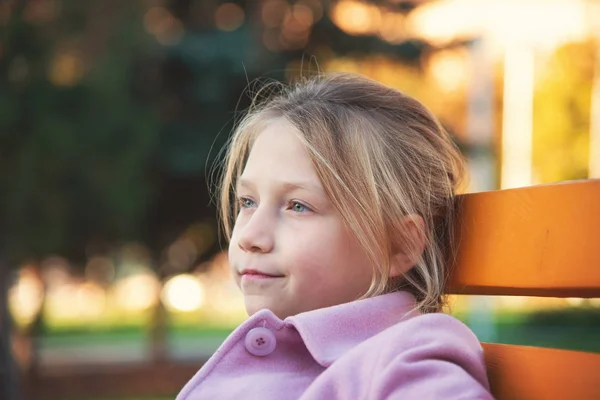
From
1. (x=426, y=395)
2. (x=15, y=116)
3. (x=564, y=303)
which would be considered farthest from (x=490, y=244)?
(x=564, y=303)

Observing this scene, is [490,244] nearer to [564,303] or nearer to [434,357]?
[434,357]

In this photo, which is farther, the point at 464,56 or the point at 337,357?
the point at 464,56

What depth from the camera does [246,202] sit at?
77.8 inches

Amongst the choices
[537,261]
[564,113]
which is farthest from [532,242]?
[564,113]

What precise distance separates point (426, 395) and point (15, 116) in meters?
7.40

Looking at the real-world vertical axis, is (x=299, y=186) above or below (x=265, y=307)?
above

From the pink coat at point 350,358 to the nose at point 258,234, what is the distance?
0.16 m

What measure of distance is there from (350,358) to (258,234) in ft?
1.29

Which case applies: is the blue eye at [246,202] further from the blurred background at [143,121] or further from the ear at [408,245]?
the blurred background at [143,121]

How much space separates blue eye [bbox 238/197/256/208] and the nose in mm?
101

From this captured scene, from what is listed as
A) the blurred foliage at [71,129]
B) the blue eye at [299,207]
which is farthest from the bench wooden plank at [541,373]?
the blurred foliage at [71,129]

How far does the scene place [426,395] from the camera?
4.27ft

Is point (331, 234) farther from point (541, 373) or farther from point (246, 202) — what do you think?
point (541, 373)

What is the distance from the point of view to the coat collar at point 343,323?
5.46 feet
